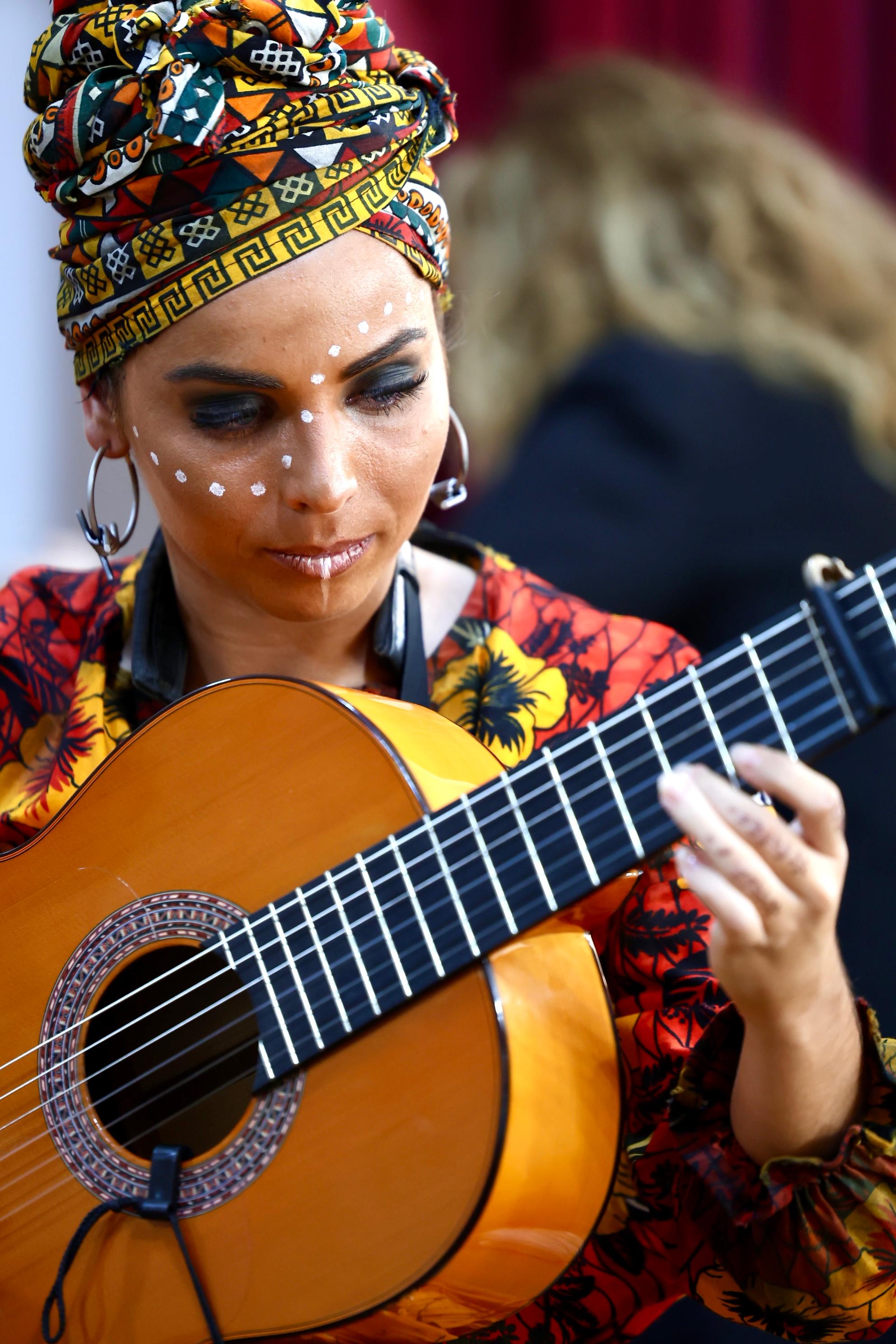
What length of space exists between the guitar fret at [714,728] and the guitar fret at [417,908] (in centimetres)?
22

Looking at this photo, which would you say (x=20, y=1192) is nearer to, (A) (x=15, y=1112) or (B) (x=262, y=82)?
(A) (x=15, y=1112)

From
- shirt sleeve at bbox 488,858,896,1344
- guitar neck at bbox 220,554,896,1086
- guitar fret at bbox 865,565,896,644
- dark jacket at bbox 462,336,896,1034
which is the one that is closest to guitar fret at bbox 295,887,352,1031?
guitar neck at bbox 220,554,896,1086

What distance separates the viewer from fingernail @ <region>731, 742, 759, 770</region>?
726 millimetres

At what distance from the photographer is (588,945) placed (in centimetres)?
89

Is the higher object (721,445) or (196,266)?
(196,266)

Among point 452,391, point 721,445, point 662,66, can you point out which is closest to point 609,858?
point 721,445

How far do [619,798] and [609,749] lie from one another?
0.03 meters

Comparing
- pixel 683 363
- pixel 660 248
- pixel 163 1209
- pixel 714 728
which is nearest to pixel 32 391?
pixel 660 248

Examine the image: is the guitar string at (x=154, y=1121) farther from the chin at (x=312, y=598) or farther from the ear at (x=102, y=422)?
the ear at (x=102, y=422)

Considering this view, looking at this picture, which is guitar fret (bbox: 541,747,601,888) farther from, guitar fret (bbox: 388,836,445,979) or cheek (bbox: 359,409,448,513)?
cheek (bbox: 359,409,448,513)

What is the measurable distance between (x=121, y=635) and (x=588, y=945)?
0.61 m

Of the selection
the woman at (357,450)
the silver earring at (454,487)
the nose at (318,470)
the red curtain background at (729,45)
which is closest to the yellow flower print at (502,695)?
the woman at (357,450)

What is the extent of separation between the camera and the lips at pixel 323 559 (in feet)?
3.39

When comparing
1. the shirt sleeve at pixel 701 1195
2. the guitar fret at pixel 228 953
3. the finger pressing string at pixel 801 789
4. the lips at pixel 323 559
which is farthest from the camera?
the lips at pixel 323 559
